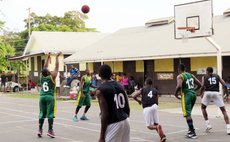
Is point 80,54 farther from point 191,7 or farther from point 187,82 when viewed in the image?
point 187,82

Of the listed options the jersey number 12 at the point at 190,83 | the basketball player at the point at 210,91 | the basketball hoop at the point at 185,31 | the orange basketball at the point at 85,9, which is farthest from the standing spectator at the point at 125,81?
the jersey number 12 at the point at 190,83

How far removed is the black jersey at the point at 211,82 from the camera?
12594 mm

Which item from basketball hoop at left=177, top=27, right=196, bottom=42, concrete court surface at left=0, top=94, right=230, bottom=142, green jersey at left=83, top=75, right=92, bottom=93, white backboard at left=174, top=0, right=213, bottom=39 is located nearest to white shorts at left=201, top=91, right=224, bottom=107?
concrete court surface at left=0, top=94, right=230, bottom=142

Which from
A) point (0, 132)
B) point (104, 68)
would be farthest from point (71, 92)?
point (104, 68)

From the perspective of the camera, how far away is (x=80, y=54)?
35.2 m

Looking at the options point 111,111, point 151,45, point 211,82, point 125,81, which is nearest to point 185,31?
point 211,82

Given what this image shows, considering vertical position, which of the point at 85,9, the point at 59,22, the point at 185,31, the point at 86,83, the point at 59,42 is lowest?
the point at 86,83

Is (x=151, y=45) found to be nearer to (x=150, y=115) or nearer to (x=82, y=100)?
(x=82, y=100)

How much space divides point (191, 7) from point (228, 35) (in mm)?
5576

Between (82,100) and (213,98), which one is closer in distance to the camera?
(213,98)

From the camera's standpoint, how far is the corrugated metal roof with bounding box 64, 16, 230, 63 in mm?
24703

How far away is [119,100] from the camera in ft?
21.2

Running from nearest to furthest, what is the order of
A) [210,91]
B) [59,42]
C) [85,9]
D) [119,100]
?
[119,100] < [210,91] < [85,9] < [59,42]

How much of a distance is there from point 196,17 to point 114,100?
13.8 m
